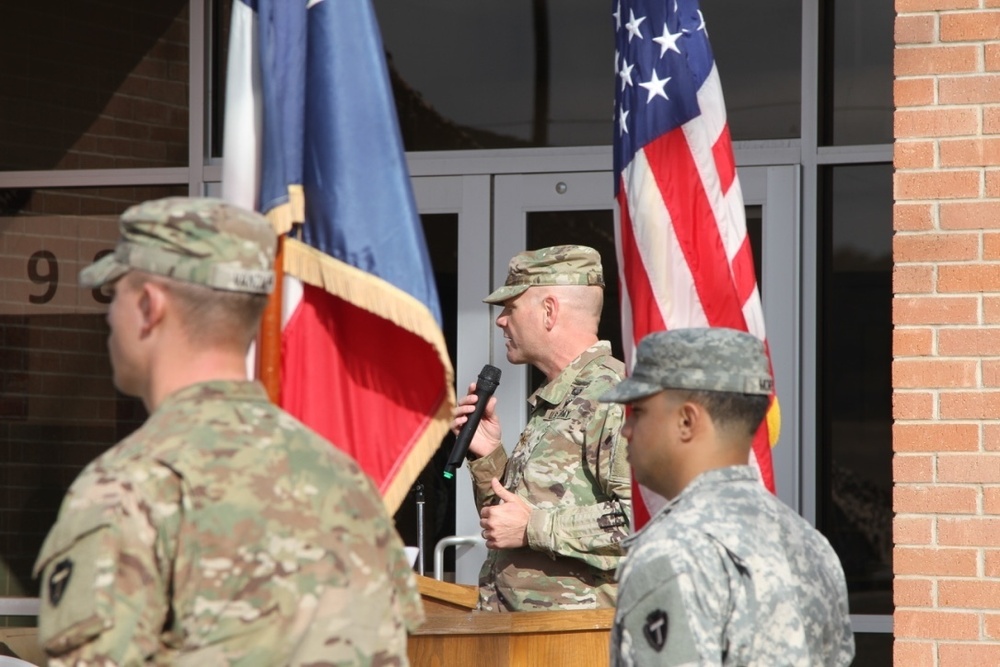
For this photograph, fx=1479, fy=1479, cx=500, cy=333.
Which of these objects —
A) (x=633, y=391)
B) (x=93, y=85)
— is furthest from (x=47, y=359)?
(x=633, y=391)

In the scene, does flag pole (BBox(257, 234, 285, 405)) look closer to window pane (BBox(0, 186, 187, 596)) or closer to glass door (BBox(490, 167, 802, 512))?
glass door (BBox(490, 167, 802, 512))

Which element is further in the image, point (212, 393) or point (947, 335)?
point (947, 335)

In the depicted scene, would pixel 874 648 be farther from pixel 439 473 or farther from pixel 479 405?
pixel 479 405

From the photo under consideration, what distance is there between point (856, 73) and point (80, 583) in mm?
5089

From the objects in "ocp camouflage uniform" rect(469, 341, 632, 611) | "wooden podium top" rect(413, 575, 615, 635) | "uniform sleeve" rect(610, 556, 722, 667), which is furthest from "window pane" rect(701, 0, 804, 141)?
"uniform sleeve" rect(610, 556, 722, 667)

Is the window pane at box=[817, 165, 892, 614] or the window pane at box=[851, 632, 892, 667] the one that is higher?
the window pane at box=[817, 165, 892, 614]

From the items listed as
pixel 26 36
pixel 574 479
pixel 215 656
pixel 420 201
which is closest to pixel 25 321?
pixel 26 36

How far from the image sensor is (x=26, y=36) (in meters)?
7.38

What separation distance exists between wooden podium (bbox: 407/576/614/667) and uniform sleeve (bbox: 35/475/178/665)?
1.95 metres

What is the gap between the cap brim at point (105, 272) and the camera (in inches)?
83.5

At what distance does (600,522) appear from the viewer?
14.2ft

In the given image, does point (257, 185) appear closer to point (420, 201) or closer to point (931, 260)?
point (931, 260)

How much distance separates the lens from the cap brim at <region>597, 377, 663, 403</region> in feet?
8.61

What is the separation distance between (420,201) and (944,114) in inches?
115
